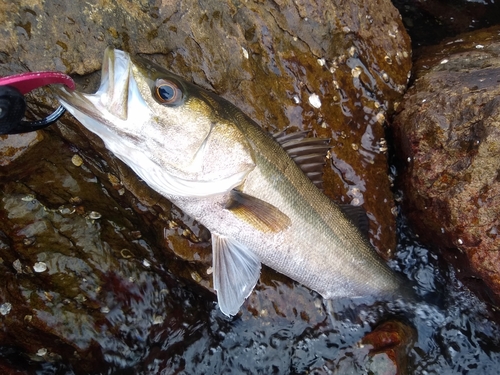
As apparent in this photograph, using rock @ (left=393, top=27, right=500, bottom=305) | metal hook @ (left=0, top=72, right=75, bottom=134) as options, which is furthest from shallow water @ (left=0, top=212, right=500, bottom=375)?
metal hook @ (left=0, top=72, right=75, bottom=134)

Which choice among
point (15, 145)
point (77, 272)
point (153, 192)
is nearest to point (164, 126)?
point (153, 192)

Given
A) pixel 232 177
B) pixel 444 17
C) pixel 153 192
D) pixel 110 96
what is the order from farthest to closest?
pixel 444 17 < pixel 153 192 < pixel 232 177 < pixel 110 96

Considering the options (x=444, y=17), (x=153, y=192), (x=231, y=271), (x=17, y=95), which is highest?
(x=444, y=17)

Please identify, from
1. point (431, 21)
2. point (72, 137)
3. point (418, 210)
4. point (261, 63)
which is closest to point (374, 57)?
point (261, 63)

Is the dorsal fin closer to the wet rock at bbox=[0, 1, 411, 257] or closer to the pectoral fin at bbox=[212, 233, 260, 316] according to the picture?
the wet rock at bbox=[0, 1, 411, 257]

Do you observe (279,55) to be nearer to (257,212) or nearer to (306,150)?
(306,150)

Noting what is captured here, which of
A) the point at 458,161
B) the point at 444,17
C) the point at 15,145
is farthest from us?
the point at 444,17

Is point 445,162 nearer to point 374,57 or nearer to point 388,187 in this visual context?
point 388,187

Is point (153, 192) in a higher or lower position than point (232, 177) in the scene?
lower
